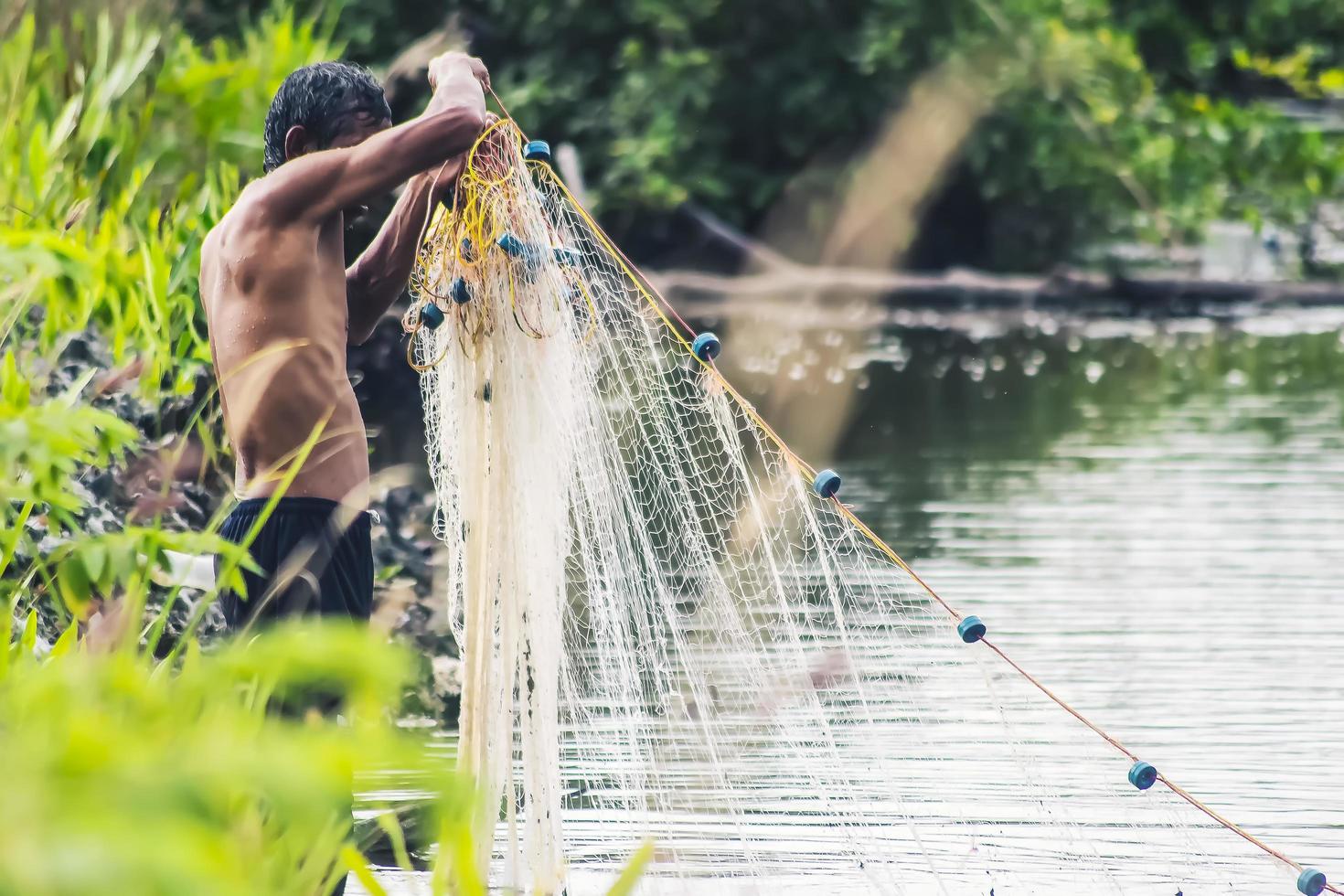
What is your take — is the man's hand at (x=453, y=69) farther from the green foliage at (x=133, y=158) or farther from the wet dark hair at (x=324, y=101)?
the green foliage at (x=133, y=158)

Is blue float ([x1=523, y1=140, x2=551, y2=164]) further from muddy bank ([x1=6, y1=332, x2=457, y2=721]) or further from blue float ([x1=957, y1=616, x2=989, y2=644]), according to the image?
blue float ([x1=957, y1=616, x2=989, y2=644])

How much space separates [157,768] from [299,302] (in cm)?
223

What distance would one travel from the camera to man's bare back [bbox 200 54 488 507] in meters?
3.38

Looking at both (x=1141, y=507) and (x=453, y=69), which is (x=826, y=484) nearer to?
(x=453, y=69)

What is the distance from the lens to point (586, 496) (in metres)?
3.76

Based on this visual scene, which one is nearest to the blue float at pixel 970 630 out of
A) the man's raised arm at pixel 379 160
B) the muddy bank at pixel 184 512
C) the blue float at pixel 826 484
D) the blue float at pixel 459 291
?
the blue float at pixel 826 484

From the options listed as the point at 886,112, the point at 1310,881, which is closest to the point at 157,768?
the point at 1310,881

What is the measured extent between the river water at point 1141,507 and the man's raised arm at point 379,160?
157 centimetres

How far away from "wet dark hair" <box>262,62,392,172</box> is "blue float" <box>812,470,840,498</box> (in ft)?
3.59

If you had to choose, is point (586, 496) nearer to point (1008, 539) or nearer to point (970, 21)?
point (1008, 539)

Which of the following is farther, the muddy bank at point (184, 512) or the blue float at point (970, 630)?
the muddy bank at point (184, 512)

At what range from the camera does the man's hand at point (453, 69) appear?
3498 millimetres

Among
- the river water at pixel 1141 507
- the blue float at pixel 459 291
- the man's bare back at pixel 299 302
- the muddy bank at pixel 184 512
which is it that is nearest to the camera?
the man's bare back at pixel 299 302

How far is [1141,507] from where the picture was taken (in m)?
9.43
